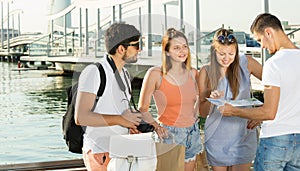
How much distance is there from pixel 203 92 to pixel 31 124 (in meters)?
11.6

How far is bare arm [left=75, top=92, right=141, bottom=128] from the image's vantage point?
1867mm

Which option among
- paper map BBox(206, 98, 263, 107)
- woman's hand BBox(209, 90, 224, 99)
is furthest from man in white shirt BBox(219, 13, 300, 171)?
woman's hand BBox(209, 90, 224, 99)

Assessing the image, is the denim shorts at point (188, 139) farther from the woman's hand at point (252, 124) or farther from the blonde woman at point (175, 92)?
the woman's hand at point (252, 124)

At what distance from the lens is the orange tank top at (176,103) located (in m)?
2.26

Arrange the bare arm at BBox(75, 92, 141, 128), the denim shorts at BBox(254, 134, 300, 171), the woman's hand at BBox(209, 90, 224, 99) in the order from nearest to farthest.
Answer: the bare arm at BBox(75, 92, 141, 128) < the denim shorts at BBox(254, 134, 300, 171) < the woman's hand at BBox(209, 90, 224, 99)

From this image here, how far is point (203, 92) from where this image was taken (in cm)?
237

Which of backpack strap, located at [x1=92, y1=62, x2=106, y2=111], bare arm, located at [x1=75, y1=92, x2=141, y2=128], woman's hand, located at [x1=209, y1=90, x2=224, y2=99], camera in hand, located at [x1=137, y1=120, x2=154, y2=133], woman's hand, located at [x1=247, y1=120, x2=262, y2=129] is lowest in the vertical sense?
woman's hand, located at [x1=247, y1=120, x2=262, y2=129]

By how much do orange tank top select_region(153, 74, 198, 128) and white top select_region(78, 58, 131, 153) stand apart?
0.31m

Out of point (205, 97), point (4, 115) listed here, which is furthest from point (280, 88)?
point (4, 115)

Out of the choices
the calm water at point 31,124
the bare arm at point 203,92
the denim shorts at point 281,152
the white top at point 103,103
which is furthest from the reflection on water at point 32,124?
the denim shorts at point 281,152

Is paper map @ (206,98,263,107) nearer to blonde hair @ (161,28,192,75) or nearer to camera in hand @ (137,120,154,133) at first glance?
blonde hair @ (161,28,192,75)

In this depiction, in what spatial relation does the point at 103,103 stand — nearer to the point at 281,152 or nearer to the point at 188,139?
the point at 188,139

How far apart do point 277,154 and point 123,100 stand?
2.19ft

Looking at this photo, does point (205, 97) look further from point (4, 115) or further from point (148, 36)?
point (4, 115)
